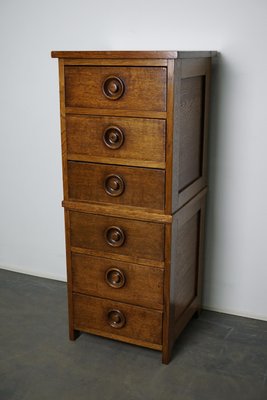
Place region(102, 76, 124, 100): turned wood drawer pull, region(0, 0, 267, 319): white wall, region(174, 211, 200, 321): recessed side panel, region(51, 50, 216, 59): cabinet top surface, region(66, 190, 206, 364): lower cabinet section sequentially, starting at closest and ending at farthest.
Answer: region(51, 50, 216, 59): cabinet top surface → region(102, 76, 124, 100): turned wood drawer pull → region(66, 190, 206, 364): lower cabinet section → region(174, 211, 200, 321): recessed side panel → region(0, 0, 267, 319): white wall

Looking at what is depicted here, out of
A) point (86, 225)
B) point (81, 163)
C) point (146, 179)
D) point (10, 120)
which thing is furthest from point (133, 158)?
point (10, 120)

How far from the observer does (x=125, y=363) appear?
1960 mm

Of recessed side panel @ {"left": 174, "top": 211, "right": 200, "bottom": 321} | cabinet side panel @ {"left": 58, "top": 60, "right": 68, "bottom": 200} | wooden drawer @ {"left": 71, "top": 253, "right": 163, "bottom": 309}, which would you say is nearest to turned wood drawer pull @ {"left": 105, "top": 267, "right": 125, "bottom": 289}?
wooden drawer @ {"left": 71, "top": 253, "right": 163, "bottom": 309}

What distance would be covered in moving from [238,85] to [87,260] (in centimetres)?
93

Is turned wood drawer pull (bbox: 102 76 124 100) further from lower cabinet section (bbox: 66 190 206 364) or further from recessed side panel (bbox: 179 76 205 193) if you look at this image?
lower cabinet section (bbox: 66 190 206 364)

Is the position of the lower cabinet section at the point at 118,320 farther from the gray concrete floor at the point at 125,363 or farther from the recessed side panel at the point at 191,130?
the recessed side panel at the point at 191,130

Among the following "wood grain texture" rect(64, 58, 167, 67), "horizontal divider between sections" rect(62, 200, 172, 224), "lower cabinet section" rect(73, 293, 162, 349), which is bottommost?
"lower cabinet section" rect(73, 293, 162, 349)

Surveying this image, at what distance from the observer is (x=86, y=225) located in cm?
196

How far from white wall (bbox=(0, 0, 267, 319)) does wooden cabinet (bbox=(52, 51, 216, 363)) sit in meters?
0.16

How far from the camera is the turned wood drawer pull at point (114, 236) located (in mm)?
1897

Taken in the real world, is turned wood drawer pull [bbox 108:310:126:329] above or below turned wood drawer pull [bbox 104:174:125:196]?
below

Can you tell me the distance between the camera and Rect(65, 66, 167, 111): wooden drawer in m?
1.71

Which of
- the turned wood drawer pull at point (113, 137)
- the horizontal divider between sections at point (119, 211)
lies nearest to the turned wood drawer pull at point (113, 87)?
the turned wood drawer pull at point (113, 137)

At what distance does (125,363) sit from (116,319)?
0.55 ft
